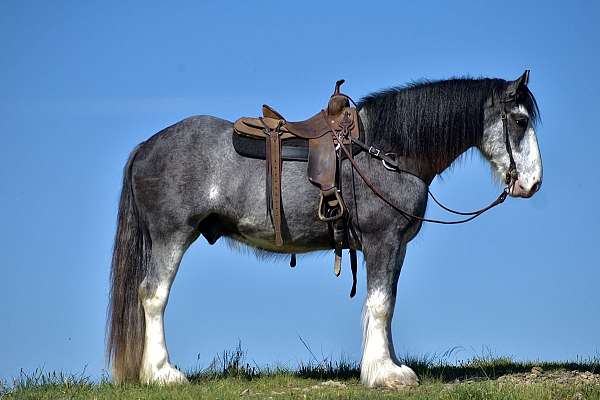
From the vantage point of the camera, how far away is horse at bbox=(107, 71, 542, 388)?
9.16m

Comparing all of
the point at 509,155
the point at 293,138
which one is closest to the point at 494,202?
the point at 509,155

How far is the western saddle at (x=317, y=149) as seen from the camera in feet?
30.0

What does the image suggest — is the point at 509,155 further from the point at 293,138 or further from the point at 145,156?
the point at 145,156

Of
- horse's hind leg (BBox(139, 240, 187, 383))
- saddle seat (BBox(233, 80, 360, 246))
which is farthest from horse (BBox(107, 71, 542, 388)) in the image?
saddle seat (BBox(233, 80, 360, 246))

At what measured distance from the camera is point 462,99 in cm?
946

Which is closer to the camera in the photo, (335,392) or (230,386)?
(335,392)

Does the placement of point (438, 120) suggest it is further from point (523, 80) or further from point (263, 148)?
point (263, 148)

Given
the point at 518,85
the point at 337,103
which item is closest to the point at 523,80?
the point at 518,85

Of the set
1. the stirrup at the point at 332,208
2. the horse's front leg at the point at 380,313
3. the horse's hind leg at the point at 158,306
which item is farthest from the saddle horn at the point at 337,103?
the horse's hind leg at the point at 158,306

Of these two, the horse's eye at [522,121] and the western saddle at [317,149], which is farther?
the horse's eye at [522,121]

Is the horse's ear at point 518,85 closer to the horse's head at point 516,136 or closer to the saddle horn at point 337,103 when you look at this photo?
the horse's head at point 516,136

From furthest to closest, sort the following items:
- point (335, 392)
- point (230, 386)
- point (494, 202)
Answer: point (494, 202) → point (230, 386) → point (335, 392)

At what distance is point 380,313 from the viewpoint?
9.01 m

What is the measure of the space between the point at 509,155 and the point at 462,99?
71 cm
